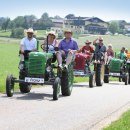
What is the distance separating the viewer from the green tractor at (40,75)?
14906 mm

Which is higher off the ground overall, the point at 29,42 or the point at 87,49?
the point at 29,42

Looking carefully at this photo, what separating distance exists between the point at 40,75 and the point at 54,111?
3436 mm

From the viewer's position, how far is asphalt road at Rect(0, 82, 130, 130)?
33.0ft

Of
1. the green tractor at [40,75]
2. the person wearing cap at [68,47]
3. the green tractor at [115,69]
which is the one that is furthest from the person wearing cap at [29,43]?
the green tractor at [115,69]

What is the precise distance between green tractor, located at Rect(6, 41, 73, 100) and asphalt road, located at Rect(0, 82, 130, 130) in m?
0.34

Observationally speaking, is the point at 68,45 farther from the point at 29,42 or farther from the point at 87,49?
the point at 87,49

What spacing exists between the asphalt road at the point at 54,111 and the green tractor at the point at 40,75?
34 cm

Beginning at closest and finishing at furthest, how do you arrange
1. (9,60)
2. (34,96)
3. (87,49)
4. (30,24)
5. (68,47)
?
(34,96) → (68,47) → (87,49) → (9,60) → (30,24)

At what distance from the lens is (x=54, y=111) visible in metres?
12.1

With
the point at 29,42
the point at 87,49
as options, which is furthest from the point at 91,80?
the point at 29,42

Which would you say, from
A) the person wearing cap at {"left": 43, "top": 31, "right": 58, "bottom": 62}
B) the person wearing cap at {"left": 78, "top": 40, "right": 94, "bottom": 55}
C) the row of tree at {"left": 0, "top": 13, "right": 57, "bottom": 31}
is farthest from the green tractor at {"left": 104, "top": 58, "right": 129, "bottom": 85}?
the row of tree at {"left": 0, "top": 13, "right": 57, "bottom": 31}

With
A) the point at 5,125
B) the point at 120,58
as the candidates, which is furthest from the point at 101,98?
the point at 120,58

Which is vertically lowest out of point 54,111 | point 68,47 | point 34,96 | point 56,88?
point 34,96

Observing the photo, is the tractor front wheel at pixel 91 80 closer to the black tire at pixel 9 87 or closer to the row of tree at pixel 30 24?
the black tire at pixel 9 87
